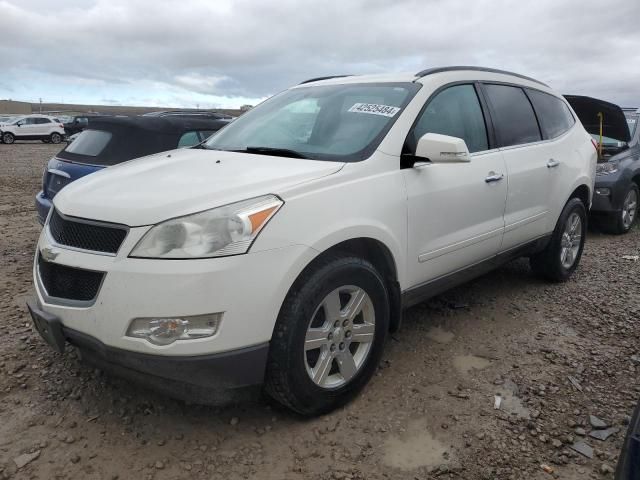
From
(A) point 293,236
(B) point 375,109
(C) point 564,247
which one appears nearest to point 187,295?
(A) point 293,236

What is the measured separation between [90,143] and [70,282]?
3.20m

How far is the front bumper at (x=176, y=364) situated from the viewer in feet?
7.27

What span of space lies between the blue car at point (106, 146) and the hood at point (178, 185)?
2041mm

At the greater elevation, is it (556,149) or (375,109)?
(375,109)

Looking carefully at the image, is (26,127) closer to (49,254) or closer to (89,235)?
(49,254)

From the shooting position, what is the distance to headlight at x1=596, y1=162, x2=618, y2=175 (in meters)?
6.88

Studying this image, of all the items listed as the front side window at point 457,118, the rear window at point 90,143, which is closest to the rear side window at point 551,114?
the front side window at point 457,118

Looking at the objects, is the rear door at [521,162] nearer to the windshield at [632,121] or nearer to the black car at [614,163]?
the black car at [614,163]

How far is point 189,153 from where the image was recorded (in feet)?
11.0

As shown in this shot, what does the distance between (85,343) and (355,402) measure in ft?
4.56

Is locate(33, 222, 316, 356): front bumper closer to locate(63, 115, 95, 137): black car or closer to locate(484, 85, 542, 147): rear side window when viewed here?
locate(484, 85, 542, 147): rear side window

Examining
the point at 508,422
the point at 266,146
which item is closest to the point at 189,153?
the point at 266,146

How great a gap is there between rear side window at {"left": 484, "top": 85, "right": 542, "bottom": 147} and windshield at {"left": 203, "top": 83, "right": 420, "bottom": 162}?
0.92 metres

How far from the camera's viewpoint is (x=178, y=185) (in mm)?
2520
